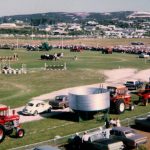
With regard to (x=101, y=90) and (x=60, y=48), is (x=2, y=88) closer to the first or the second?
(x=101, y=90)

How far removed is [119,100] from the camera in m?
39.7

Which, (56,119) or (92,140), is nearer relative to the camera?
(92,140)

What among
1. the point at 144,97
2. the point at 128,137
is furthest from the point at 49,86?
the point at 128,137

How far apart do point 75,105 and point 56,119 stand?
2.04 meters

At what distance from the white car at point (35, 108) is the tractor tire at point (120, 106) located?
604 centimetres

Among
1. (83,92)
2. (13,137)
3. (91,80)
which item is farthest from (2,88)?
(13,137)

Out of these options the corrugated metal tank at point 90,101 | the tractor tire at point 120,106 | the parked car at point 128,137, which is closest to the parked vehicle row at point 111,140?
the parked car at point 128,137

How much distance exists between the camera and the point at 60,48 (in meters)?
129

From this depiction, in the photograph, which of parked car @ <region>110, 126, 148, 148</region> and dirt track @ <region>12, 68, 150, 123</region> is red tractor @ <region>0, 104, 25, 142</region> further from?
dirt track @ <region>12, 68, 150, 123</region>

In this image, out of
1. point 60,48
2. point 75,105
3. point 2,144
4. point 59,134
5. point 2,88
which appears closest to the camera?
point 2,144

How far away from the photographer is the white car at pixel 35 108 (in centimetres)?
3881

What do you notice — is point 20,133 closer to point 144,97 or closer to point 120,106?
point 120,106

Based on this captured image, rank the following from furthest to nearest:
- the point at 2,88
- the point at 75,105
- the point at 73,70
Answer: the point at 73,70 → the point at 2,88 → the point at 75,105

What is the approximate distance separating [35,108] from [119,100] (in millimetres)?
7331
